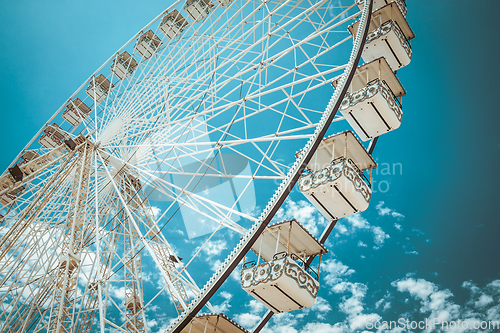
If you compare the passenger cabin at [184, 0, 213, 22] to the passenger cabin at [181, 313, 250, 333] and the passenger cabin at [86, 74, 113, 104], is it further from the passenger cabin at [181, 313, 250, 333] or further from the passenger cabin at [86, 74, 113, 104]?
the passenger cabin at [181, 313, 250, 333]

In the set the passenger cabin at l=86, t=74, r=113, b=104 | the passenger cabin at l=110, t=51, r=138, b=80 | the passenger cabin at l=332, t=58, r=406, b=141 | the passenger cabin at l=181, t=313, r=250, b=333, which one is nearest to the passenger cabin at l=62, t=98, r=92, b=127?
the passenger cabin at l=86, t=74, r=113, b=104

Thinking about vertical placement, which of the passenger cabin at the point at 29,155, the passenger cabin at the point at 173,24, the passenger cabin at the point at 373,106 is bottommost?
the passenger cabin at the point at 29,155

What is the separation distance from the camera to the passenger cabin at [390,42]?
10859mm

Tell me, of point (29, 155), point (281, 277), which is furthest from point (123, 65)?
point (281, 277)

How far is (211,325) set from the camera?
8.37 meters

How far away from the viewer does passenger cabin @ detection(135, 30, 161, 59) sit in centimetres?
1752

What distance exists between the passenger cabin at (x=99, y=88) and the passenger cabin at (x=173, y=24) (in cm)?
340

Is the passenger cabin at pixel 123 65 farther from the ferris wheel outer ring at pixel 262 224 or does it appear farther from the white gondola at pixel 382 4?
the ferris wheel outer ring at pixel 262 224

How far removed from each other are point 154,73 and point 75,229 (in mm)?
6369

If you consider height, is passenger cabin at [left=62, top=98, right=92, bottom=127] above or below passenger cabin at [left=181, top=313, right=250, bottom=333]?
above

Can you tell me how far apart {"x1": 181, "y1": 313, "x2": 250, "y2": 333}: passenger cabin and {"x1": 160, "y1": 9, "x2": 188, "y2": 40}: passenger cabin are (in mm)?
11466

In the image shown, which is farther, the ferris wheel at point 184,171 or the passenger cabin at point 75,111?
the passenger cabin at point 75,111

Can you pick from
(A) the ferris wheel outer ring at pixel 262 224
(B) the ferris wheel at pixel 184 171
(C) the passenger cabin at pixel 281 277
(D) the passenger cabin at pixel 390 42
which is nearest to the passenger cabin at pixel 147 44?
(B) the ferris wheel at pixel 184 171

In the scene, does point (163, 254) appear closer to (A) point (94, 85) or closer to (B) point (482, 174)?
(A) point (94, 85)
